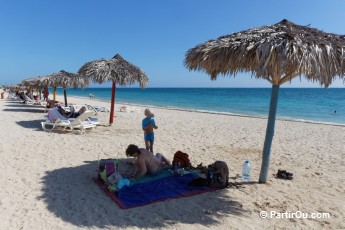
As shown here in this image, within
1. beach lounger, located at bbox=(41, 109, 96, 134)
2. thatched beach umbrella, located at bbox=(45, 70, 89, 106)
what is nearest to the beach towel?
beach lounger, located at bbox=(41, 109, 96, 134)

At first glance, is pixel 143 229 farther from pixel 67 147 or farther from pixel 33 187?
pixel 67 147

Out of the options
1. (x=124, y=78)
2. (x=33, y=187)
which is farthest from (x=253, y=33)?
(x=124, y=78)

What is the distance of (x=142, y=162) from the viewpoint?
4.50 metres

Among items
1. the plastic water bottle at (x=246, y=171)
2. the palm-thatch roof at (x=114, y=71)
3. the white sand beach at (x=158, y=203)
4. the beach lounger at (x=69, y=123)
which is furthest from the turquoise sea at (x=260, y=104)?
the plastic water bottle at (x=246, y=171)

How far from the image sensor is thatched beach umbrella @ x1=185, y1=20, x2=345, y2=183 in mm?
3400

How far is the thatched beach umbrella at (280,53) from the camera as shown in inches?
134

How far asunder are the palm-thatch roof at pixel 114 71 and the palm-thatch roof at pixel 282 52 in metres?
5.95

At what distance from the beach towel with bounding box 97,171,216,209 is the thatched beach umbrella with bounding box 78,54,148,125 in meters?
5.84

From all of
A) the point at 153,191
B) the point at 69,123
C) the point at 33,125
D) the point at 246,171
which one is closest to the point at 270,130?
the point at 246,171

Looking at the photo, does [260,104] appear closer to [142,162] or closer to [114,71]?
[114,71]

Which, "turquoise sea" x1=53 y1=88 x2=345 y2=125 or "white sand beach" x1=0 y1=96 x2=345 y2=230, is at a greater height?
"turquoise sea" x1=53 y1=88 x2=345 y2=125

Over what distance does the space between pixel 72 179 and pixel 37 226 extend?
1512 mm

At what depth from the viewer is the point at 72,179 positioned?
4.54m

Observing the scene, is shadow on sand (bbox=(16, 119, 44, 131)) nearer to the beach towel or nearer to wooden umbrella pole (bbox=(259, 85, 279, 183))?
the beach towel
